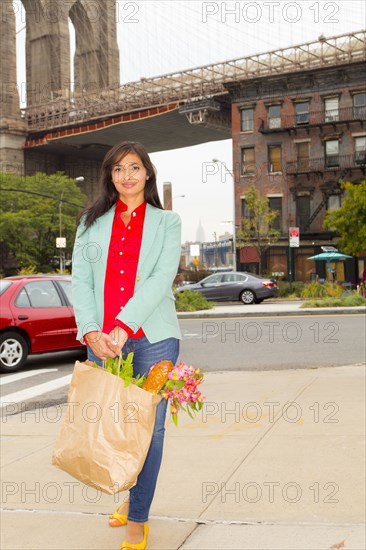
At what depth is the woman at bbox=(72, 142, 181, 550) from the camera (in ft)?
11.5

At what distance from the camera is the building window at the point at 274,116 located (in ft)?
167

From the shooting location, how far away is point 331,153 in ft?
163

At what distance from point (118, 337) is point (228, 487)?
5.60 ft

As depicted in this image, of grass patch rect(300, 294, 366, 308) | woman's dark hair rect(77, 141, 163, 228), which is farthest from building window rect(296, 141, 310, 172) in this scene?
woman's dark hair rect(77, 141, 163, 228)

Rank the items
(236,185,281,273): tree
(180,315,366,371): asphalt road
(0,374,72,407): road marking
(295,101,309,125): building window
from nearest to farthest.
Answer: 1. (0,374,72,407): road marking
2. (180,315,366,371): asphalt road
3. (236,185,281,273): tree
4. (295,101,309,125): building window

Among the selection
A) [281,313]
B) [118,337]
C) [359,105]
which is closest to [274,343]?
[281,313]

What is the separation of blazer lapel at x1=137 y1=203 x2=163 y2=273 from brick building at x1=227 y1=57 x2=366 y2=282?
4622cm

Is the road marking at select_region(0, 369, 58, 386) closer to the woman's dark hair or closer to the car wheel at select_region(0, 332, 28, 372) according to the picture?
the car wheel at select_region(0, 332, 28, 372)

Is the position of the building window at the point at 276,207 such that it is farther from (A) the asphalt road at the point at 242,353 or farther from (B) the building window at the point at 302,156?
(A) the asphalt road at the point at 242,353

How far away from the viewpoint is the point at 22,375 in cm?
1066

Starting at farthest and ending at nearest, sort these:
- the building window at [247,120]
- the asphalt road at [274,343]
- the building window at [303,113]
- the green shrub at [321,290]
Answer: the building window at [247,120] → the building window at [303,113] → the green shrub at [321,290] → the asphalt road at [274,343]

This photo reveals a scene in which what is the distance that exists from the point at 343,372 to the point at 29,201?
53.7 metres

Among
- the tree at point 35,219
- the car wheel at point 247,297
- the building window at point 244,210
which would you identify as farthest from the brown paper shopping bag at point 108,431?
the tree at point 35,219

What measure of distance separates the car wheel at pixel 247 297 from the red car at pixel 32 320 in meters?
18.9
